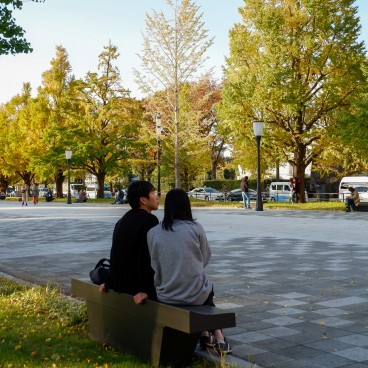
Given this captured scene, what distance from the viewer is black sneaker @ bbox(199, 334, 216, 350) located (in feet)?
15.6

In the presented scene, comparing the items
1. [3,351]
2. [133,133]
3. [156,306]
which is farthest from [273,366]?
[133,133]

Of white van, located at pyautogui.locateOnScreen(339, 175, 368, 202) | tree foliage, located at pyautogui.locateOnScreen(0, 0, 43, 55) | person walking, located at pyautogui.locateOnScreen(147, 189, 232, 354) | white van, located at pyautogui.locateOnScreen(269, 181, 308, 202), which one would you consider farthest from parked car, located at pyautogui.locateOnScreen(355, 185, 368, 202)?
person walking, located at pyautogui.locateOnScreen(147, 189, 232, 354)

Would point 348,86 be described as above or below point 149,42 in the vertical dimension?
below

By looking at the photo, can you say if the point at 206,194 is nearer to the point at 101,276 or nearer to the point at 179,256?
the point at 101,276

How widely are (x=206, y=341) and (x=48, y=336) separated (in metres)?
1.50

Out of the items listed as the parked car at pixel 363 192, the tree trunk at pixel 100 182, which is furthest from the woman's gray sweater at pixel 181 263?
the tree trunk at pixel 100 182

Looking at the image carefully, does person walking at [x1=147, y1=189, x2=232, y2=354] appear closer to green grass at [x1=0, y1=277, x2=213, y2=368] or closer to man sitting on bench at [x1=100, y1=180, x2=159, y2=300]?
man sitting on bench at [x1=100, y1=180, x2=159, y2=300]

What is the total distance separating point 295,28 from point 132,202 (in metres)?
29.6

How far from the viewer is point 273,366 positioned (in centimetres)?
439

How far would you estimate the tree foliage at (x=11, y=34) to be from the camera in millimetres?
11953

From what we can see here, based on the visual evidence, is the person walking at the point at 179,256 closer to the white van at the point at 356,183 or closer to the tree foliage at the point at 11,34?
the tree foliage at the point at 11,34

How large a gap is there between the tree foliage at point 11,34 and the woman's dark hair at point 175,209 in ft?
28.7

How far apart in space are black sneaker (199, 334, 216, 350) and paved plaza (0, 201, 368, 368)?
A: 0.22m

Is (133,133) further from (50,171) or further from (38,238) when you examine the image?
(38,238)
